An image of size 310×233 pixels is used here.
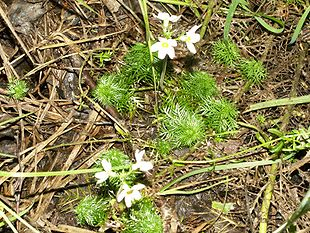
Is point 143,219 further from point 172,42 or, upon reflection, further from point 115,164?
point 172,42

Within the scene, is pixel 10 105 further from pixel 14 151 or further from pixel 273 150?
pixel 273 150

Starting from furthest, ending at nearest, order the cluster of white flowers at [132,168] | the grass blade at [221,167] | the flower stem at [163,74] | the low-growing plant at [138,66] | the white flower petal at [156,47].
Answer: the low-growing plant at [138,66] → the grass blade at [221,167] → the flower stem at [163,74] → the white flower petal at [156,47] → the cluster of white flowers at [132,168]

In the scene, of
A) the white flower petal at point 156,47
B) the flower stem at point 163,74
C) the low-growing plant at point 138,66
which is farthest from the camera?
the low-growing plant at point 138,66

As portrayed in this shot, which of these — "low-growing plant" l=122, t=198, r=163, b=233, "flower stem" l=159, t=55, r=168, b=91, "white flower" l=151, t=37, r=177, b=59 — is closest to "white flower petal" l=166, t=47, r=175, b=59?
"white flower" l=151, t=37, r=177, b=59

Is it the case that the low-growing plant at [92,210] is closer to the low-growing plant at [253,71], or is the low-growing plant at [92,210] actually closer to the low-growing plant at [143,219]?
the low-growing plant at [143,219]

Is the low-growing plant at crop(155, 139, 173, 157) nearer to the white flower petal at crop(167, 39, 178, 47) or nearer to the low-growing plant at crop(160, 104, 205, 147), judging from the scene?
the low-growing plant at crop(160, 104, 205, 147)

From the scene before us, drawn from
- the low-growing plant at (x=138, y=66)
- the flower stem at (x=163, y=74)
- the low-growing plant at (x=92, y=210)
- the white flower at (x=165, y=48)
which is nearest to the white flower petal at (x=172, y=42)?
the white flower at (x=165, y=48)

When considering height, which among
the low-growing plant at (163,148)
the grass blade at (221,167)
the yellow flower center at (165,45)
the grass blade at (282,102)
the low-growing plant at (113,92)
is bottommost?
the grass blade at (221,167)

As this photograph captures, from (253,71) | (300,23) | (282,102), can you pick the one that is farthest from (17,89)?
(300,23)
